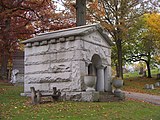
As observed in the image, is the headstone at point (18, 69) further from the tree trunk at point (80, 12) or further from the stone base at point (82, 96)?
the stone base at point (82, 96)

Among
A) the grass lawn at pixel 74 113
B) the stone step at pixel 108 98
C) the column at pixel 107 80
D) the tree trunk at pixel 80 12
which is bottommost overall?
the grass lawn at pixel 74 113

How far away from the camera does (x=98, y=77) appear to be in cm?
1345

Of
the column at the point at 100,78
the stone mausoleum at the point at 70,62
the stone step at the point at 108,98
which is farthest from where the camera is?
the column at the point at 100,78

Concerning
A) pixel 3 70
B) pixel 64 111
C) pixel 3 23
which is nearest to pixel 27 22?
pixel 3 23

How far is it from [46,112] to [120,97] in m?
5.30

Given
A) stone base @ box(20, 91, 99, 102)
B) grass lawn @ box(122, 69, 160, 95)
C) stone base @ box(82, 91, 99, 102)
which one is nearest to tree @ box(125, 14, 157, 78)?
grass lawn @ box(122, 69, 160, 95)

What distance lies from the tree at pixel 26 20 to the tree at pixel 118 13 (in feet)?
14.4

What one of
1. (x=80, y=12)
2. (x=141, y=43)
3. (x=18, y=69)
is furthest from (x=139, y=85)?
(x=80, y=12)

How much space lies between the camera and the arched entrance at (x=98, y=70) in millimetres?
13320

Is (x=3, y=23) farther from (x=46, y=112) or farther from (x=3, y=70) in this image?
(x=46, y=112)

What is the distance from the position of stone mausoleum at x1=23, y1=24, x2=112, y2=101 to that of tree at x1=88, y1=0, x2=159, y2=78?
11573 millimetres

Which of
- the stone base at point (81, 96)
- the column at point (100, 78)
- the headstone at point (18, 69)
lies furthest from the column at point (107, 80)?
the headstone at point (18, 69)

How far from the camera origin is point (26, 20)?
73.0ft

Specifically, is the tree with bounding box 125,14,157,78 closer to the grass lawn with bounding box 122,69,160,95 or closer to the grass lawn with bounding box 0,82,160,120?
the grass lawn with bounding box 122,69,160,95
